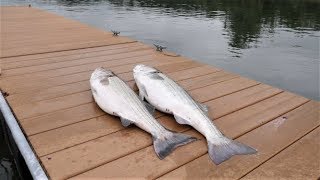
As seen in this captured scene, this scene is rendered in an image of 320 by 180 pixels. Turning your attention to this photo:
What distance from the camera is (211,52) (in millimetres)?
11453

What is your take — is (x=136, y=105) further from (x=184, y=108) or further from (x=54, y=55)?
(x=54, y=55)

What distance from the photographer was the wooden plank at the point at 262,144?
10.0ft

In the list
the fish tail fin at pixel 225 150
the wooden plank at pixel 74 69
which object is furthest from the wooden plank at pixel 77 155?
the wooden plank at pixel 74 69

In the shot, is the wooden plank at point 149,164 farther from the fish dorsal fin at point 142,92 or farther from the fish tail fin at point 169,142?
the fish dorsal fin at point 142,92

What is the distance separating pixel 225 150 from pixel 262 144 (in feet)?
1.58

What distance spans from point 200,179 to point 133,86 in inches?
86.4

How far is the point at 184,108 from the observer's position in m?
3.86

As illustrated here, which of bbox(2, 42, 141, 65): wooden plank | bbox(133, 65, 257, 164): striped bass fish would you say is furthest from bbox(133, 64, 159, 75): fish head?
bbox(2, 42, 141, 65): wooden plank

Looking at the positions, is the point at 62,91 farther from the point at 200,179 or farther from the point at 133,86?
the point at 200,179

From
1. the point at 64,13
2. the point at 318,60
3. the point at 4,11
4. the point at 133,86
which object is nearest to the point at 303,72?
the point at 318,60

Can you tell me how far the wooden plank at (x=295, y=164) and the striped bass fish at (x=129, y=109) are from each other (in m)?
0.71

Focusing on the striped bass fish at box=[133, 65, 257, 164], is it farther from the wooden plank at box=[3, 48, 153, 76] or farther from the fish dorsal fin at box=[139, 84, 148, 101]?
the wooden plank at box=[3, 48, 153, 76]

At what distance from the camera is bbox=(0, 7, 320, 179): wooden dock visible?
3121mm

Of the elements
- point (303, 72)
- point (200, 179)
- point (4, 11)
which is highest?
point (4, 11)
